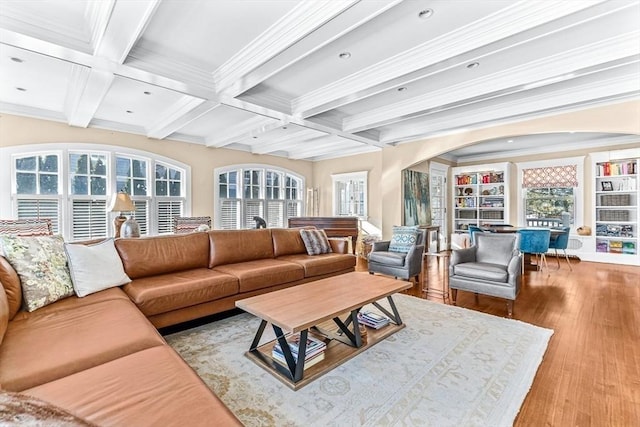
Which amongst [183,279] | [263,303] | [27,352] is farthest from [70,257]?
[263,303]

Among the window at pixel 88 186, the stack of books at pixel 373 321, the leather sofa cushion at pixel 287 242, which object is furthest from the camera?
the window at pixel 88 186

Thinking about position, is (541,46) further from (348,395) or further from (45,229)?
(45,229)

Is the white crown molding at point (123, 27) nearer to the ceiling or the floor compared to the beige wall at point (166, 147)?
nearer to the ceiling

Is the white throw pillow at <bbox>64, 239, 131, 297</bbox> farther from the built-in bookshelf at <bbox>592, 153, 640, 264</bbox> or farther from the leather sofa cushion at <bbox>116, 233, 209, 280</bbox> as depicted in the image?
the built-in bookshelf at <bbox>592, 153, 640, 264</bbox>

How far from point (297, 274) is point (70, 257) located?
2125 mm

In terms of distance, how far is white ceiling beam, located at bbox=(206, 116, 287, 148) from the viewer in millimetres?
4875

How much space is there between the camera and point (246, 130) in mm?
5309

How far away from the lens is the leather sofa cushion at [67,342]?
1.27 metres

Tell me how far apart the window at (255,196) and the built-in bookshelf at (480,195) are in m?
4.40

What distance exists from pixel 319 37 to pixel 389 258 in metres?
3.00

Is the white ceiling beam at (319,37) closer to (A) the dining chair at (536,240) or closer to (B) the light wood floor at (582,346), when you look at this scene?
Answer: (B) the light wood floor at (582,346)

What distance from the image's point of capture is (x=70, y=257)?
233 centimetres

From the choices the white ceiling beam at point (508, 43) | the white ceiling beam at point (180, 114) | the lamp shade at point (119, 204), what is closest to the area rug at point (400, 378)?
the lamp shade at point (119, 204)

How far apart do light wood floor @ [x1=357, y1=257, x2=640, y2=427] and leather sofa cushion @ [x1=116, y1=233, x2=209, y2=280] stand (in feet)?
9.09
